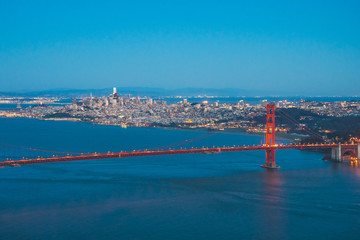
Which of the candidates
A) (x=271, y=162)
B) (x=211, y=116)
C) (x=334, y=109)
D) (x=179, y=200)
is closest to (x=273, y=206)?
(x=179, y=200)

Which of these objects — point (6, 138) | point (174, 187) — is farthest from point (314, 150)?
point (6, 138)

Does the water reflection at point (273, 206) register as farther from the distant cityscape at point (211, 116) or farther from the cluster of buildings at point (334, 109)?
the cluster of buildings at point (334, 109)

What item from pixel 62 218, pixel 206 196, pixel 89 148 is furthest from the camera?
pixel 89 148

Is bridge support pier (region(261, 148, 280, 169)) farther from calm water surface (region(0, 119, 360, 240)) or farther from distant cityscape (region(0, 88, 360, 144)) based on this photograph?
distant cityscape (region(0, 88, 360, 144))

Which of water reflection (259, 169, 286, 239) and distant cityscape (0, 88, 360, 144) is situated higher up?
distant cityscape (0, 88, 360, 144)

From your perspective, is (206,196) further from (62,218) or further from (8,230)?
(8,230)

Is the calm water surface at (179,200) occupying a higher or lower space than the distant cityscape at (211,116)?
lower

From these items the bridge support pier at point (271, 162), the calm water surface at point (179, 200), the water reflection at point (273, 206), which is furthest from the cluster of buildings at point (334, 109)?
the water reflection at point (273, 206)

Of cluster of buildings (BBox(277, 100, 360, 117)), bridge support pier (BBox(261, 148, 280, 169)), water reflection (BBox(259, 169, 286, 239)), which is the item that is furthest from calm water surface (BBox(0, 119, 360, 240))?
cluster of buildings (BBox(277, 100, 360, 117))

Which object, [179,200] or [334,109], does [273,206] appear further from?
[334,109]
